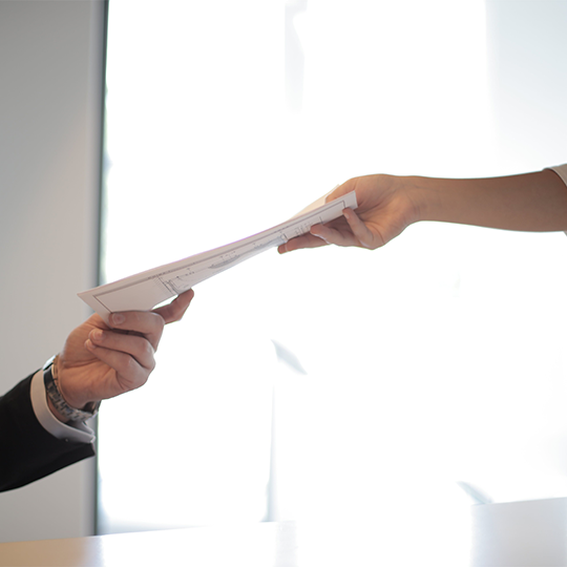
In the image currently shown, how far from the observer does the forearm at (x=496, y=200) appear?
2.64ft

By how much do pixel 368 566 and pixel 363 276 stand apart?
140 cm

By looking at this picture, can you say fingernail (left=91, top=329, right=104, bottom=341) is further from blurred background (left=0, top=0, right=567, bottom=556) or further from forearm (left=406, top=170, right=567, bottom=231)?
blurred background (left=0, top=0, right=567, bottom=556)

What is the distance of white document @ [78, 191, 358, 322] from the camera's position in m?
0.52

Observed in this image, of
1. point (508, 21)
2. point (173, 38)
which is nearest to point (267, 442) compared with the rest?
point (173, 38)

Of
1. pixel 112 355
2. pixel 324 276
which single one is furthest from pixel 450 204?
pixel 324 276

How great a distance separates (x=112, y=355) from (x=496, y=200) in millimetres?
735

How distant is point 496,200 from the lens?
0.81m

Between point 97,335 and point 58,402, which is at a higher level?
point 97,335

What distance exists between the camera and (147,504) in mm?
1744

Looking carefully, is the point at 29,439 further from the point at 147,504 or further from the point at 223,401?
the point at 147,504

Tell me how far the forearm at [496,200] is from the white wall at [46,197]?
1.40 meters

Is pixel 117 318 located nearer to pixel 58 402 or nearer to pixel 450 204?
pixel 58 402

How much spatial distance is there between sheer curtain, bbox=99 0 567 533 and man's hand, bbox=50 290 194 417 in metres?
1.02

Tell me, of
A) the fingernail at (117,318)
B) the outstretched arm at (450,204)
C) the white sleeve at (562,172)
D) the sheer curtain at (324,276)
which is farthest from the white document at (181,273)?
the sheer curtain at (324,276)
